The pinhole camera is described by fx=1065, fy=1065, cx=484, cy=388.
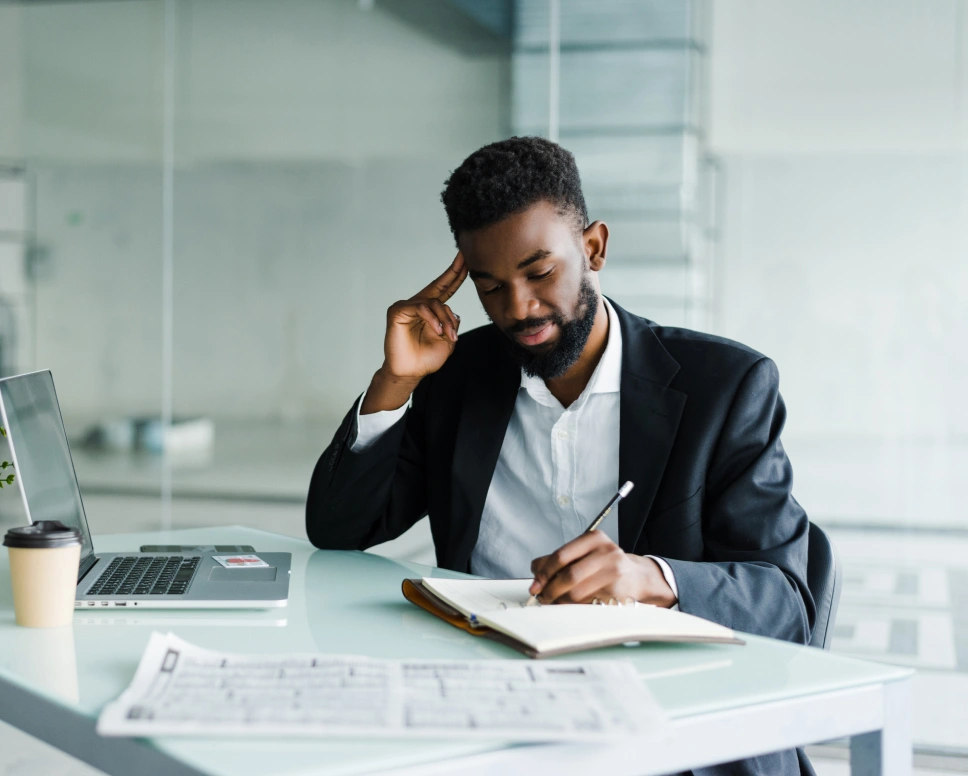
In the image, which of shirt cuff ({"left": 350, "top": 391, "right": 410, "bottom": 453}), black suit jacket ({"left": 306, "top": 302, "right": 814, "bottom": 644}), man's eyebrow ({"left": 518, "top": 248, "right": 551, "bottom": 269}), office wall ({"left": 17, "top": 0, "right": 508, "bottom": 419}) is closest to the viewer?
black suit jacket ({"left": 306, "top": 302, "right": 814, "bottom": 644})

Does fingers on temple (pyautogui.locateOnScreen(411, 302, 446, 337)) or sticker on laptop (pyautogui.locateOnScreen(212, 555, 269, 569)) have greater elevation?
fingers on temple (pyautogui.locateOnScreen(411, 302, 446, 337))

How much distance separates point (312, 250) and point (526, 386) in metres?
2.28

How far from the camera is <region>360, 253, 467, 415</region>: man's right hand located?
1.69 metres

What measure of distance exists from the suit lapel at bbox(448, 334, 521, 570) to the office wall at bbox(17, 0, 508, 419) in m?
1.84

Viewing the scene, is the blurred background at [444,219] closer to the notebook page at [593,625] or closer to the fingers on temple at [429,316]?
the fingers on temple at [429,316]

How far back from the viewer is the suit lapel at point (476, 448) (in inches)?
67.4

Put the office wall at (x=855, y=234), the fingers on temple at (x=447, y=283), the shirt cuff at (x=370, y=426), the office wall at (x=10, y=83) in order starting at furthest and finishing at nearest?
the office wall at (x=10, y=83), the office wall at (x=855, y=234), the fingers on temple at (x=447, y=283), the shirt cuff at (x=370, y=426)

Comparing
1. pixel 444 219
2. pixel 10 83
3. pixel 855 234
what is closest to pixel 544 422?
pixel 855 234

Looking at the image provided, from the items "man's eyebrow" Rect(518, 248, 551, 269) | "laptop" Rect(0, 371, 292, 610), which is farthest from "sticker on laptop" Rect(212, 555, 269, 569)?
"man's eyebrow" Rect(518, 248, 551, 269)

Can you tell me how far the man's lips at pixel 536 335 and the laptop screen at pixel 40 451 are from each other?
667 millimetres

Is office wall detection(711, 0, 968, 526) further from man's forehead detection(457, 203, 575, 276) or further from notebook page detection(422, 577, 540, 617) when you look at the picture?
notebook page detection(422, 577, 540, 617)

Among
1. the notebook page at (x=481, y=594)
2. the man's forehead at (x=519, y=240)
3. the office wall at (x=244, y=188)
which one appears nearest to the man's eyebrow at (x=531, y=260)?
the man's forehead at (x=519, y=240)

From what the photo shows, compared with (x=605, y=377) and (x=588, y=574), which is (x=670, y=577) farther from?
(x=605, y=377)

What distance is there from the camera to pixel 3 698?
0.97 metres
